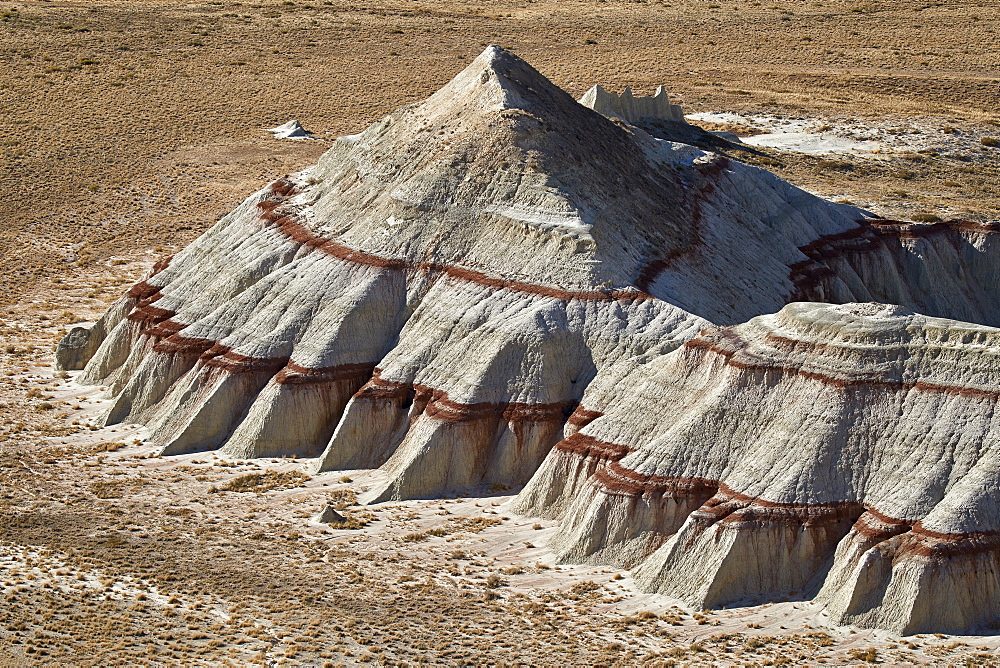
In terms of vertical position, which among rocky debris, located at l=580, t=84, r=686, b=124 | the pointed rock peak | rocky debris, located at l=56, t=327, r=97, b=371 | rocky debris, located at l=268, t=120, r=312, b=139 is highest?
rocky debris, located at l=580, t=84, r=686, b=124

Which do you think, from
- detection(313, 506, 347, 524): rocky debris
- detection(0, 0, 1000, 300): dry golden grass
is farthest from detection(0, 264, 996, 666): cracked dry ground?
detection(0, 0, 1000, 300): dry golden grass

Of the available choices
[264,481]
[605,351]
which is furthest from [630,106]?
[264,481]

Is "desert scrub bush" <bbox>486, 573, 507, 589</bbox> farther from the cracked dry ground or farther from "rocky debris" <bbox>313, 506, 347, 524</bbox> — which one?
"rocky debris" <bbox>313, 506, 347, 524</bbox>

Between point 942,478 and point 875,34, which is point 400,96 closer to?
point 875,34

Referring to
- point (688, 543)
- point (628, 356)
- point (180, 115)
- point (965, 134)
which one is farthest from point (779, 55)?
point (688, 543)

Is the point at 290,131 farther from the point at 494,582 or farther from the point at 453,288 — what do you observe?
the point at 494,582
